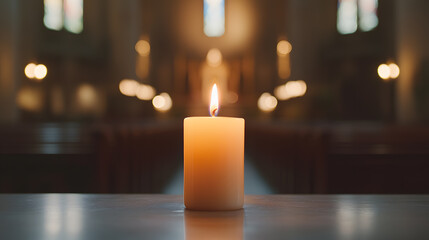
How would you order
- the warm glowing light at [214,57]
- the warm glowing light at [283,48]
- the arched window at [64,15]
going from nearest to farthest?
the arched window at [64,15] → the warm glowing light at [283,48] → the warm glowing light at [214,57]

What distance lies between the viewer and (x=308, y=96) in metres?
10.6

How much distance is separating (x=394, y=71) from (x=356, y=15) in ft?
4.75

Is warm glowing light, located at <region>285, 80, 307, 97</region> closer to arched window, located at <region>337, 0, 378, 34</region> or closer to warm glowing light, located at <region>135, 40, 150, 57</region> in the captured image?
arched window, located at <region>337, 0, 378, 34</region>

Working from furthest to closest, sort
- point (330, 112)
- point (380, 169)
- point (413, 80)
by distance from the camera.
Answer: point (330, 112) → point (413, 80) → point (380, 169)

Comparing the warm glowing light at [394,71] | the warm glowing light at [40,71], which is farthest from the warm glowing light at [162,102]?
the warm glowing light at [394,71]

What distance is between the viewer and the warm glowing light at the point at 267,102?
36.5 feet

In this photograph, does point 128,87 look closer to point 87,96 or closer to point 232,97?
point 87,96

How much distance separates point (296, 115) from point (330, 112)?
0.73m

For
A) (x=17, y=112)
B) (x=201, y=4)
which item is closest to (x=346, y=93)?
(x=201, y=4)

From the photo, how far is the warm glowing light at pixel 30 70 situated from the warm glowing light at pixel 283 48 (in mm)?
5139

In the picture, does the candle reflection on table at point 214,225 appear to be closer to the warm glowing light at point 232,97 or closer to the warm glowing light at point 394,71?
the warm glowing light at point 394,71

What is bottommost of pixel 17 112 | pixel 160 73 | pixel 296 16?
pixel 17 112

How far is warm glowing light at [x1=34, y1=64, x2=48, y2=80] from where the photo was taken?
1017 cm

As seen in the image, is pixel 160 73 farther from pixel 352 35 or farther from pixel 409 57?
pixel 409 57
